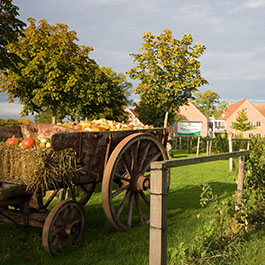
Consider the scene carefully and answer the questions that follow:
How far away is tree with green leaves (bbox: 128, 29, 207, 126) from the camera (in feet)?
65.7

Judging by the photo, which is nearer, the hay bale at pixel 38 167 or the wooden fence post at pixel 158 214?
the wooden fence post at pixel 158 214

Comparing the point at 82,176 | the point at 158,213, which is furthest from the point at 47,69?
the point at 158,213

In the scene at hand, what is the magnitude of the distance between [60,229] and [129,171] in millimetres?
1414

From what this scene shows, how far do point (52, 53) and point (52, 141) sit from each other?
17.3m

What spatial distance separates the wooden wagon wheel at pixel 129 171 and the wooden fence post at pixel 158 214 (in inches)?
64.6

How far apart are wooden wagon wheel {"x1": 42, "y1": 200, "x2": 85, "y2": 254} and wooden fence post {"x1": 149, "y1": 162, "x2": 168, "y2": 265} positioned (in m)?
1.54

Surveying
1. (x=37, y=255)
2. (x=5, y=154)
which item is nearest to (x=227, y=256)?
(x=37, y=255)

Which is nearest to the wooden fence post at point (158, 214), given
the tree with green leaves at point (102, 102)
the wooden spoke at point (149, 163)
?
the wooden spoke at point (149, 163)

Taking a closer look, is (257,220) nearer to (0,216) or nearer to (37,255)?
(37,255)

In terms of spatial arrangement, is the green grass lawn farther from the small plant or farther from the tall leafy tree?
the tall leafy tree

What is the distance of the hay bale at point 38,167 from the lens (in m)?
3.61

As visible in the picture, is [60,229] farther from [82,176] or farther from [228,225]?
[228,225]

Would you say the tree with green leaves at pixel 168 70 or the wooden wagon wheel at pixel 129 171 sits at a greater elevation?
the tree with green leaves at pixel 168 70

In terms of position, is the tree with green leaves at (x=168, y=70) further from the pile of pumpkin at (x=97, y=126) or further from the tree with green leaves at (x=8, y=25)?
the pile of pumpkin at (x=97, y=126)
